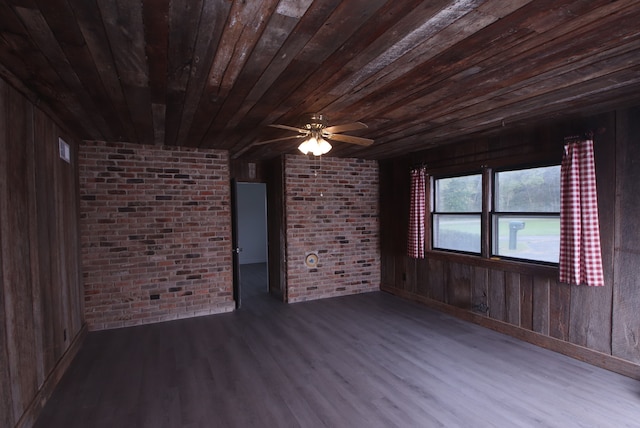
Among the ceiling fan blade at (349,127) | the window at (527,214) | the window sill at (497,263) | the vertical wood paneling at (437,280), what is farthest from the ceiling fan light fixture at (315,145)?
the vertical wood paneling at (437,280)

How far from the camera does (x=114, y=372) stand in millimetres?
3043

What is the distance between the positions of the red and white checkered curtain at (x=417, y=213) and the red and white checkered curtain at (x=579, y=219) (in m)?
1.92

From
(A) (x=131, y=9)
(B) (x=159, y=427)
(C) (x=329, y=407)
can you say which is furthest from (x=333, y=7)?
(B) (x=159, y=427)

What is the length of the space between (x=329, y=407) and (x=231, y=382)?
0.93 metres

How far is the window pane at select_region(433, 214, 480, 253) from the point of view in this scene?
4.39 meters

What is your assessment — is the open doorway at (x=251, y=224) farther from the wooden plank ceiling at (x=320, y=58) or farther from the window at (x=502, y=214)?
the wooden plank ceiling at (x=320, y=58)

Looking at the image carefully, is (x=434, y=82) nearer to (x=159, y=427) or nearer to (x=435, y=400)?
(x=435, y=400)

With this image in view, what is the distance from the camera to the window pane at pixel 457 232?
4389 mm

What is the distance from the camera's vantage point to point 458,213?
4613mm

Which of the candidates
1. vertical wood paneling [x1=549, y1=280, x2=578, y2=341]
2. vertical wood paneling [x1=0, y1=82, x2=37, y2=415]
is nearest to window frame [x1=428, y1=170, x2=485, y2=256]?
vertical wood paneling [x1=549, y1=280, x2=578, y2=341]

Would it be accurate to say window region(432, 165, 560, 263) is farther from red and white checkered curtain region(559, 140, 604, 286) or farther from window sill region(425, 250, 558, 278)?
red and white checkered curtain region(559, 140, 604, 286)

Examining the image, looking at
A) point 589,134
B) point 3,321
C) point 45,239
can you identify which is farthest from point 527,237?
point 45,239

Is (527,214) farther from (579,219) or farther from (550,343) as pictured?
(550,343)

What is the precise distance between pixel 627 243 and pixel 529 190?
1047 millimetres
